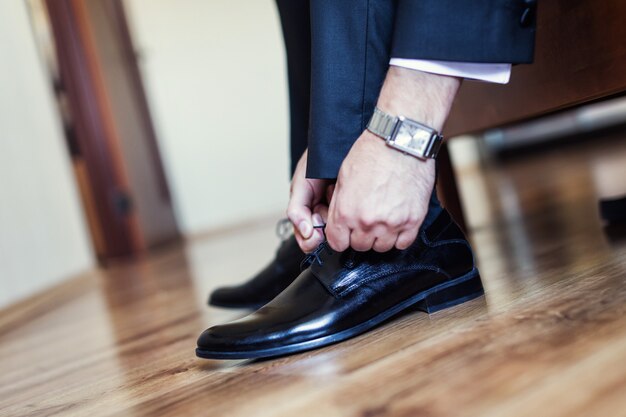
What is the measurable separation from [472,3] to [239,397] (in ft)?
1.38

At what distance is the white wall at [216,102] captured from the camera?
442 centimetres

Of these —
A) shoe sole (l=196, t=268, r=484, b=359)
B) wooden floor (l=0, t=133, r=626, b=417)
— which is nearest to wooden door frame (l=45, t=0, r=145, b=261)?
wooden floor (l=0, t=133, r=626, b=417)

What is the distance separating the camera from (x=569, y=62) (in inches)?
38.9

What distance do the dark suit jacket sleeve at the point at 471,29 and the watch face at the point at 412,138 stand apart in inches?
2.8

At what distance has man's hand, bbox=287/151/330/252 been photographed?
850mm

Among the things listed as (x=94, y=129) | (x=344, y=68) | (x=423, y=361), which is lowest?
(x=423, y=361)

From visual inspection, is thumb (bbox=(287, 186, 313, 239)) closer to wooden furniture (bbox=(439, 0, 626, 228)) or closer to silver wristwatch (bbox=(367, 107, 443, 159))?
silver wristwatch (bbox=(367, 107, 443, 159))

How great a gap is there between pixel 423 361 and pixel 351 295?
173 mm

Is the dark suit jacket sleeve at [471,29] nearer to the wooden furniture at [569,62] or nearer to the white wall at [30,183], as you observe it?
the wooden furniture at [569,62]

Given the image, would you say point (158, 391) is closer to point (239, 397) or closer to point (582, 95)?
point (239, 397)

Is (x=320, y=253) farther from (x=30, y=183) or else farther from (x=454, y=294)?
(x=30, y=183)

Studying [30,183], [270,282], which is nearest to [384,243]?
[270,282]

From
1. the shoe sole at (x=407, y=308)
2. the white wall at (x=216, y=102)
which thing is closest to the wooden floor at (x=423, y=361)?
the shoe sole at (x=407, y=308)

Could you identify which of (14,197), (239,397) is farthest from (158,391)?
(14,197)
